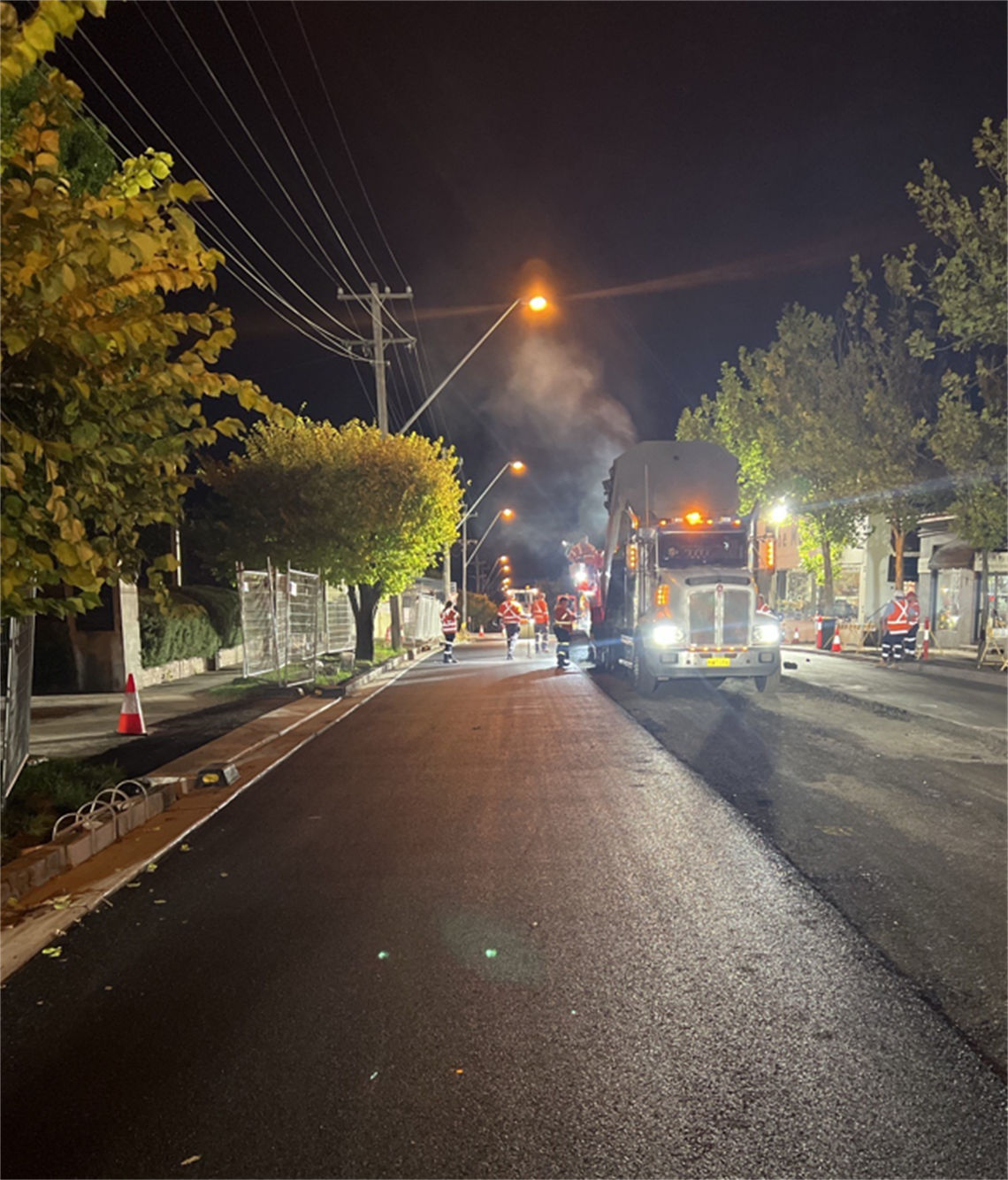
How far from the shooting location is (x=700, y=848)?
6199 millimetres

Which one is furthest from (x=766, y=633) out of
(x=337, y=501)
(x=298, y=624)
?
(x=337, y=501)

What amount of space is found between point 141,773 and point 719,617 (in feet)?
30.1

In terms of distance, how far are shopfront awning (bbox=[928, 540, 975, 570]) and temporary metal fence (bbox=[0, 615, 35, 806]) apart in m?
28.1

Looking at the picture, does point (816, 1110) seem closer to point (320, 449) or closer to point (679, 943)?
point (679, 943)

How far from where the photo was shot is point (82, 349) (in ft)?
14.2

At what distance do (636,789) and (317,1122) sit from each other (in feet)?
17.3

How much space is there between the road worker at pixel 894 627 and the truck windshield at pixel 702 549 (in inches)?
311

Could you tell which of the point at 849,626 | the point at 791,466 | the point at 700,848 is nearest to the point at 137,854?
the point at 700,848

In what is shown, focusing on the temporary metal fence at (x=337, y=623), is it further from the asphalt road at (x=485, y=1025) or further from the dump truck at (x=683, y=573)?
the asphalt road at (x=485, y=1025)

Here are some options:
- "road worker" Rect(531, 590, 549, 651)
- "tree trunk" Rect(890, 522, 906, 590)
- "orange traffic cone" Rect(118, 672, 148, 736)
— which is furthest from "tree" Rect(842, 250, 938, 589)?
"orange traffic cone" Rect(118, 672, 148, 736)

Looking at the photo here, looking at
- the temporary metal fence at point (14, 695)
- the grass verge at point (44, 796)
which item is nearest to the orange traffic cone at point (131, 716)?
the grass verge at point (44, 796)

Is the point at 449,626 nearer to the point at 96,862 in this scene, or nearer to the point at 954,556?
the point at 954,556

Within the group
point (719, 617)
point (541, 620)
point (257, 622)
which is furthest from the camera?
point (541, 620)

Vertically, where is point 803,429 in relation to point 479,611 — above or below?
above
